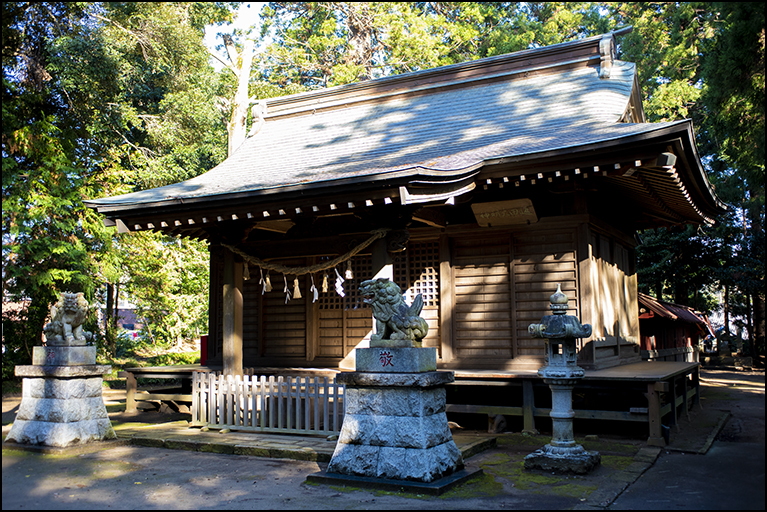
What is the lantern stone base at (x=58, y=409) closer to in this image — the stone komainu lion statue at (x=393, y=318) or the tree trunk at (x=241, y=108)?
the stone komainu lion statue at (x=393, y=318)

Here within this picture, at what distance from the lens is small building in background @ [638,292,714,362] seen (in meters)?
16.3

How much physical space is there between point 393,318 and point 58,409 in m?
5.04

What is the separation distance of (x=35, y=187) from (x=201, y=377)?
9.70 metres

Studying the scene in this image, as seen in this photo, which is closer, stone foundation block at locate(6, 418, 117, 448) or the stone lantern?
the stone lantern

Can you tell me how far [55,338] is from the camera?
843 cm

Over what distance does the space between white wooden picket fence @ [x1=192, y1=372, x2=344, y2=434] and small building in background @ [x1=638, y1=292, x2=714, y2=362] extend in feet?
30.3

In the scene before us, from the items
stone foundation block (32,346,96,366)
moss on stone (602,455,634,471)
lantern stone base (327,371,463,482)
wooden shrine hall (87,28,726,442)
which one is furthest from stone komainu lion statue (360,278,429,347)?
stone foundation block (32,346,96,366)

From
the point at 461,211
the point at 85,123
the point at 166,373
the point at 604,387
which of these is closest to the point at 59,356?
the point at 166,373

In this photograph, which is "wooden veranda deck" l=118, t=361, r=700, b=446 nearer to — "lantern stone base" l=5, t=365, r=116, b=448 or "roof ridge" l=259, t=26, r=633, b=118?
"lantern stone base" l=5, t=365, r=116, b=448

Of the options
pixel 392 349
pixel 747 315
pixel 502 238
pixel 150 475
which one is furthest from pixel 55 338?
pixel 747 315

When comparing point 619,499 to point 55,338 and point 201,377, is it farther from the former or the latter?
point 55,338

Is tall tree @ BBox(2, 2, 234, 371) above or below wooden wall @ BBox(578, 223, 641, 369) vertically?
above

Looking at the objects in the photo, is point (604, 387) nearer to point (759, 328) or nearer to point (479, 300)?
point (479, 300)

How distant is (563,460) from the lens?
6.88 m
